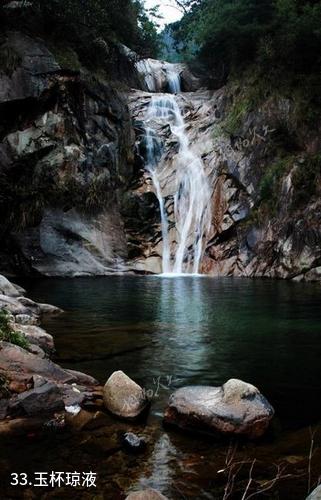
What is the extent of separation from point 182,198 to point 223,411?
23442 millimetres

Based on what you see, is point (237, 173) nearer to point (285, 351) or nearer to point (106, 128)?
point (106, 128)

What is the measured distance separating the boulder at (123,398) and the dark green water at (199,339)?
305mm

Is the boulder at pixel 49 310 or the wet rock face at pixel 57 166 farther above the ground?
the wet rock face at pixel 57 166

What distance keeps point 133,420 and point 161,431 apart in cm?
39

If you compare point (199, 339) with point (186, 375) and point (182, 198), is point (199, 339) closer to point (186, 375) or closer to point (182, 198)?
point (186, 375)

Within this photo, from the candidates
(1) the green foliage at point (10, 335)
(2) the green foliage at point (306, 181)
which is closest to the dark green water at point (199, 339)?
(1) the green foliage at point (10, 335)

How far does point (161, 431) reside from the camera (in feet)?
16.9

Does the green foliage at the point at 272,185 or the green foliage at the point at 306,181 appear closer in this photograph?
the green foliage at the point at 306,181

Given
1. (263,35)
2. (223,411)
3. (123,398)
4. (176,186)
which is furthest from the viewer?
(263,35)

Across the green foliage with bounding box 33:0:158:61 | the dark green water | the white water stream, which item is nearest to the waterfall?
the green foliage with bounding box 33:0:158:61

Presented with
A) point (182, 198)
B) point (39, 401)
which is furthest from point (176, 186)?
point (39, 401)

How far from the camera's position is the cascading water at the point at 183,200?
1042 inches

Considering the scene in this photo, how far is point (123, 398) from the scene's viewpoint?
18.4ft

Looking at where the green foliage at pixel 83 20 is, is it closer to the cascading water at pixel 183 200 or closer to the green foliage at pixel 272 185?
the cascading water at pixel 183 200
